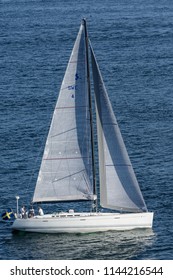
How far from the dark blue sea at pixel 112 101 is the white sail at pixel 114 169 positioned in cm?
281

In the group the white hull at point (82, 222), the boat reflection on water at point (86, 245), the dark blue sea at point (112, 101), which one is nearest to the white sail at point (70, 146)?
the white hull at point (82, 222)

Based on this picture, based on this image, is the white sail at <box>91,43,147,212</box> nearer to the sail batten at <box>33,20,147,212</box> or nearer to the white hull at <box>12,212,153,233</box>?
the sail batten at <box>33,20,147,212</box>

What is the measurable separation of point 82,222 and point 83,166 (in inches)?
189

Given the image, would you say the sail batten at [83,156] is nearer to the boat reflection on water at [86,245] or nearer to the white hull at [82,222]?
the white hull at [82,222]

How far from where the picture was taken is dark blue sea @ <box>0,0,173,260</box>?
84750mm

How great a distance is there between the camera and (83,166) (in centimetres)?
8762

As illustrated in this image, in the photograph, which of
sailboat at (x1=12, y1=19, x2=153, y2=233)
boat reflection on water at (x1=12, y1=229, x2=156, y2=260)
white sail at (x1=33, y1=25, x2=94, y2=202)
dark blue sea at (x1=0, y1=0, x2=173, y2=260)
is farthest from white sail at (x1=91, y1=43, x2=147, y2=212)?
dark blue sea at (x1=0, y1=0, x2=173, y2=260)

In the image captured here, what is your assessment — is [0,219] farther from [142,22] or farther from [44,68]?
[142,22]

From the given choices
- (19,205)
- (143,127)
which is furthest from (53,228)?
(143,127)

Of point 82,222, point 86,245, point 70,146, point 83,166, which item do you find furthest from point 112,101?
point 86,245

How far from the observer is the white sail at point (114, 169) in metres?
86.6

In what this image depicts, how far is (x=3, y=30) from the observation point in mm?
183500

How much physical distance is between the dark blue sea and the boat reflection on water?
0.26 feet

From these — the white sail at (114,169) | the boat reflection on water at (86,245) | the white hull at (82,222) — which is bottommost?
the boat reflection on water at (86,245)
